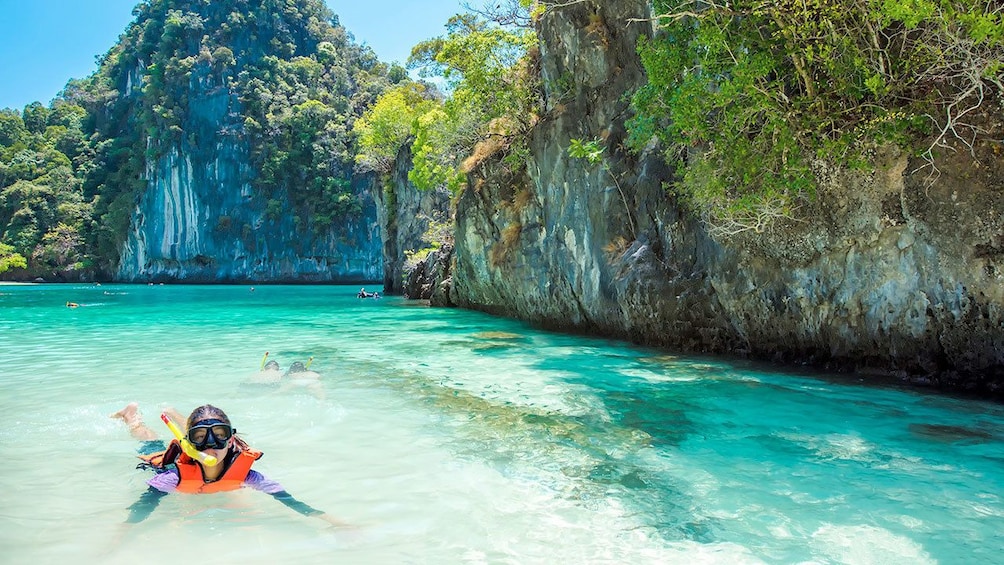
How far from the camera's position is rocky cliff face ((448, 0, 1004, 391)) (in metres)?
7.50

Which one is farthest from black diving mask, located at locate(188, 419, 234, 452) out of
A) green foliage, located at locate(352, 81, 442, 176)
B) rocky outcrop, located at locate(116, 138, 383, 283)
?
rocky outcrop, located at locate(116, 138, 383, 283)

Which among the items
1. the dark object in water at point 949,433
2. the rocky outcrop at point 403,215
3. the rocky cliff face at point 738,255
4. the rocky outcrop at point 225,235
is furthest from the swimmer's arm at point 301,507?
the rocky outcrop at point 225,235

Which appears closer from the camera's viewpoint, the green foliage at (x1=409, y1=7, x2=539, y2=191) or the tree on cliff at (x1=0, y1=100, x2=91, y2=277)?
the green foliage at (x1=409, y1=7, x2=539, y2=191)

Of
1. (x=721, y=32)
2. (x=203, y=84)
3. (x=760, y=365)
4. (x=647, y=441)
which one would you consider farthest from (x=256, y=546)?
(x=203, y=84)

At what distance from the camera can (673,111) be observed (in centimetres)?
812

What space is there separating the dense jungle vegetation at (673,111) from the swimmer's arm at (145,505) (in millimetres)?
6837

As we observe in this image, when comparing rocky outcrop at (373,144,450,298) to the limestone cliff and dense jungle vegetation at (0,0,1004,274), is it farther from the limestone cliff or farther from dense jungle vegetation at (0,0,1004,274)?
the limestone cliff

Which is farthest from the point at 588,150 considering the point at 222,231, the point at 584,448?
the point at 222,231

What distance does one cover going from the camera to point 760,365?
10.0 meters

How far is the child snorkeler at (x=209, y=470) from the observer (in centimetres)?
413

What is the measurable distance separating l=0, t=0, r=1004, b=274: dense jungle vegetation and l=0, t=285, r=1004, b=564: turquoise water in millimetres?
3095

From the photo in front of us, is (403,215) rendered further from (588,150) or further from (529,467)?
(529,467)

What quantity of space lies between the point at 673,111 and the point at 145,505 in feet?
23.3

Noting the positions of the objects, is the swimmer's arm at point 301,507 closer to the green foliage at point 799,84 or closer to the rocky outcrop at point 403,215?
the green foliage at point 799,84
